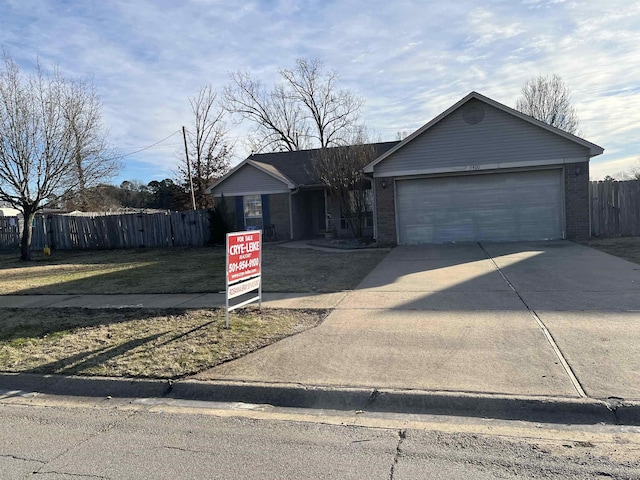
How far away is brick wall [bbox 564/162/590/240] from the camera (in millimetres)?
15375

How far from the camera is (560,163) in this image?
15469 mm

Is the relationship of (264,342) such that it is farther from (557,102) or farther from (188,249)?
(557,102)

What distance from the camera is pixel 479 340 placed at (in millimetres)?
5574

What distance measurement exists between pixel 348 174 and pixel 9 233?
19038 millimetres

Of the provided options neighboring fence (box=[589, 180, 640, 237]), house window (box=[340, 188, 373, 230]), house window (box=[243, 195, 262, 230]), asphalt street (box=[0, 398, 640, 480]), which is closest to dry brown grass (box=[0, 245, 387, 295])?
house window (box=[340, 188, 373, 230])

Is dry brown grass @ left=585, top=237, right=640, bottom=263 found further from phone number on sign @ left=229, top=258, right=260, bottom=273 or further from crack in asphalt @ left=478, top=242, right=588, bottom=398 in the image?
phone number on sign @ left=229, top=258, right=260, bottom=273

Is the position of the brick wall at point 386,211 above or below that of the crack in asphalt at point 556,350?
above

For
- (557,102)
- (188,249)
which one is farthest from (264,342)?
(557,102)

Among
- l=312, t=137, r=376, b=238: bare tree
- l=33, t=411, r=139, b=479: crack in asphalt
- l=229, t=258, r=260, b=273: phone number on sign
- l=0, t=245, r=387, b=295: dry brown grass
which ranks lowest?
l=33, t=411, r=139, b=479: crack in asphalt

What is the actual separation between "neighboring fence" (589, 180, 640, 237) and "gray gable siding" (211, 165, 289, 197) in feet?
42.8

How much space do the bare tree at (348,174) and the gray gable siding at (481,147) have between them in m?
1.18

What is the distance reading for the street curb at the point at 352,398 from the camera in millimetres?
3863

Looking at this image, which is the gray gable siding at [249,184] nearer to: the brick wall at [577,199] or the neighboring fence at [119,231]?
the neighboring fence at [119,231]

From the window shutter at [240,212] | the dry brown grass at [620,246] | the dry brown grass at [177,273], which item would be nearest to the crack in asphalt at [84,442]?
the dry brown grass at [177,273]
